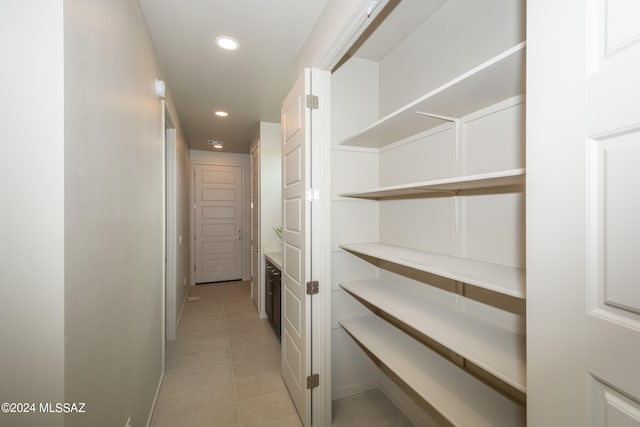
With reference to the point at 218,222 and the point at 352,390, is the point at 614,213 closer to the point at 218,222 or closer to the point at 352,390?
the point at 352,390

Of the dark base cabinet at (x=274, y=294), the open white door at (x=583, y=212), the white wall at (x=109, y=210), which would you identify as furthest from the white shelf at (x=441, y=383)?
the white wall at (x=109, y=210)

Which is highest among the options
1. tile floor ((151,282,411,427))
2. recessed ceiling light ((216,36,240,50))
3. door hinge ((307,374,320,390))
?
→ recessed ceiling light ((216,36,240,50))

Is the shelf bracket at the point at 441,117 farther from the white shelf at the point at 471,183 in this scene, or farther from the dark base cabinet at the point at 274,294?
the dark base cabinet at the point at 274,294

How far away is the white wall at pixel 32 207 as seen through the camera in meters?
0.72

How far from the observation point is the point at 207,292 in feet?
15.1

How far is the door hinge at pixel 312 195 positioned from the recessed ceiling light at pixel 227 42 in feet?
4.00

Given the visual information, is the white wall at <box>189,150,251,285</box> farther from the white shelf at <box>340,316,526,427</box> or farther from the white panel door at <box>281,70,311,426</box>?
the white shelf at <box>340,316,526,427</box>

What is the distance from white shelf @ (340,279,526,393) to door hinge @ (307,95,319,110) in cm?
124

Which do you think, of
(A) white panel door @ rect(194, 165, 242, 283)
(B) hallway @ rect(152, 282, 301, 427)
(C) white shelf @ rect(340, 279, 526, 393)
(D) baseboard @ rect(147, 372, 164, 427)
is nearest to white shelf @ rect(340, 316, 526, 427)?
(C) white shelf @ rect(340, 279, 526, 393)

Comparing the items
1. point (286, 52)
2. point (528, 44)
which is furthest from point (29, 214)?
point (286, 52)

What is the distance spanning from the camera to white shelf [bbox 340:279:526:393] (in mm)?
909

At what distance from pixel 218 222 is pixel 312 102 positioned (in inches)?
167

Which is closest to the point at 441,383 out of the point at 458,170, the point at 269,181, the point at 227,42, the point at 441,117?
the point at 458,170

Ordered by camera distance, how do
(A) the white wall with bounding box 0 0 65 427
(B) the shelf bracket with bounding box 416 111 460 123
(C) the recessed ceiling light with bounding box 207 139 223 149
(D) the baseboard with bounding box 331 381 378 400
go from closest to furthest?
1. (A) the white wall with bounding box 0 0 65 427
2. (B) the shelf bracket with bounding box 416 111 460 123
3. (D) the baseboard with bounding box 331 381 378 400
4. (C) the recessed ceiling light with bounding box 207 139 223 149
